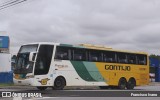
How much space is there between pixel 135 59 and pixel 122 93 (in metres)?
21.7

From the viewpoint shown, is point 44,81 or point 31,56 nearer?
point 31,56

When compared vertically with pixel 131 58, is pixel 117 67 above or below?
below

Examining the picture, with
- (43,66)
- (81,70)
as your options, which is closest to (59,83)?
(43,66)

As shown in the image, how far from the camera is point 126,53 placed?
34250mm

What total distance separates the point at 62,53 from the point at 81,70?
2235 millimetres

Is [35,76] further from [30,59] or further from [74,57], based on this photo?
[74,57]

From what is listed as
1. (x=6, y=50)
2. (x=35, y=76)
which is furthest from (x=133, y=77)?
(x=6, y=50)

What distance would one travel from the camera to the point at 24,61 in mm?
27938

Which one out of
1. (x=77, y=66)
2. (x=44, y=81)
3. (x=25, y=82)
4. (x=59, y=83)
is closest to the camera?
(x=25, y=82)

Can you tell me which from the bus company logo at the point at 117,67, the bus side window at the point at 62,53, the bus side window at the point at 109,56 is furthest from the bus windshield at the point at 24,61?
the bus company logo at the point at 117,67

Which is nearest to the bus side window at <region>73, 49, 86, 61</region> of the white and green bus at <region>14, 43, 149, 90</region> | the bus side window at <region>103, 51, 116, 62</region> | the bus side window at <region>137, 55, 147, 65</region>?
the white and green bus at <region>14, 43, 149, 90</region>

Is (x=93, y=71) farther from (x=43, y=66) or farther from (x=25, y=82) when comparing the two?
(x=25, y=82)

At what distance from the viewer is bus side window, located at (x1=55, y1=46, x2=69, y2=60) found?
1132 inches

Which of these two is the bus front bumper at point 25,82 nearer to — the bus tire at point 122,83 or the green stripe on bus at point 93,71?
the green stripe on bus at point 93,71
